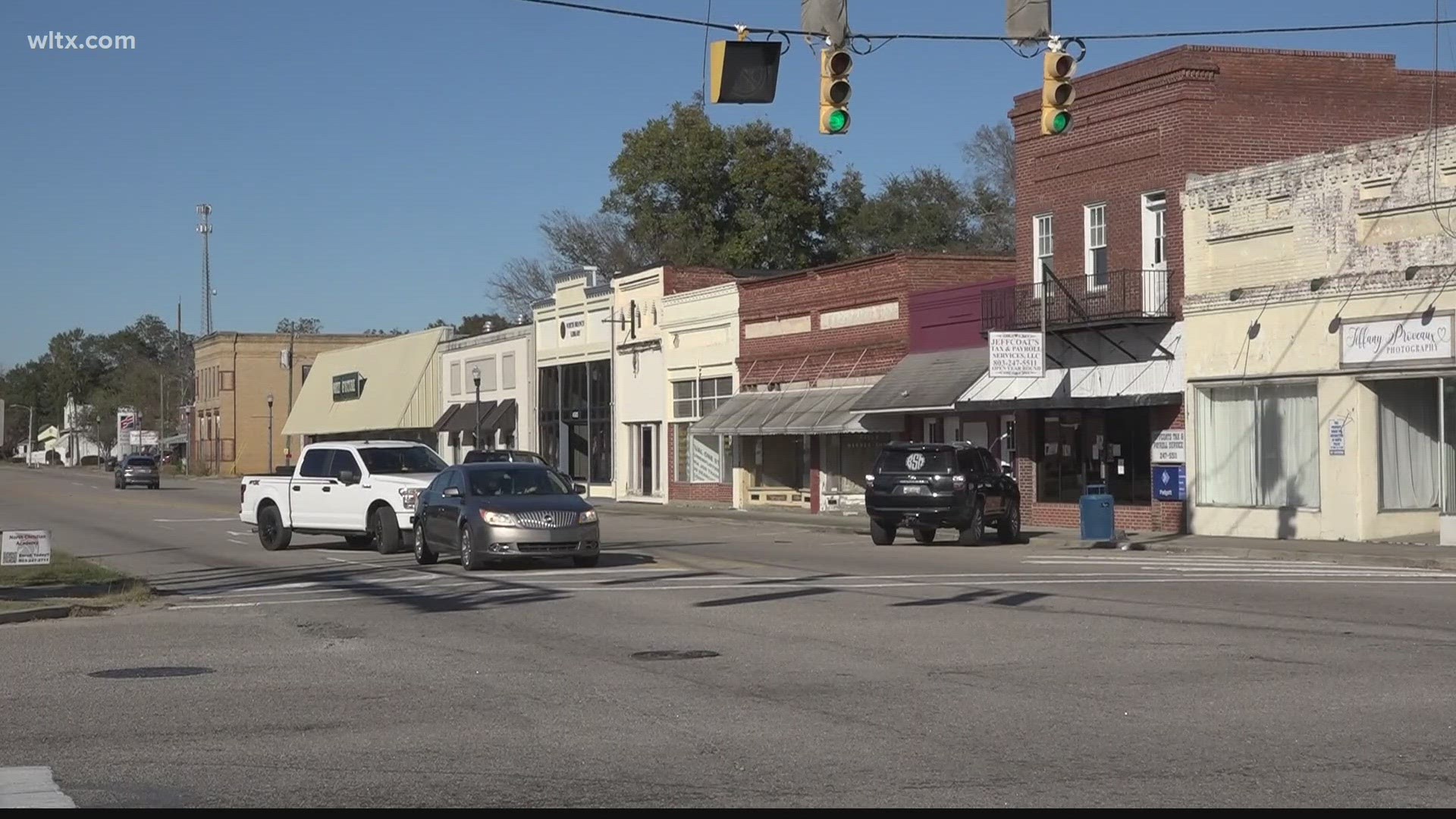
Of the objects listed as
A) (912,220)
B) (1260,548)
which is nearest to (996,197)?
(912,220)

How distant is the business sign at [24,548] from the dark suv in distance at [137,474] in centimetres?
5876

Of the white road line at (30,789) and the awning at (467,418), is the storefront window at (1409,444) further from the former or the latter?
the awning at (467,418)

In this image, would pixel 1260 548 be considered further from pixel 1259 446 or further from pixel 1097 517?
pixel 1259 446

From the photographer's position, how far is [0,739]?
992 cm

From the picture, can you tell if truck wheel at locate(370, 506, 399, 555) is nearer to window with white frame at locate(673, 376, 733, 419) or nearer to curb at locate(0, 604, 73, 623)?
curb at locate(0, 604, 73, 623)

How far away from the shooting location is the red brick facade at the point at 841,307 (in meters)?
42.4

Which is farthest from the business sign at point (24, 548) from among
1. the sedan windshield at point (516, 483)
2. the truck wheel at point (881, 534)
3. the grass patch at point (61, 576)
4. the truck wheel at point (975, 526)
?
the truck wheel at point (975, 526)

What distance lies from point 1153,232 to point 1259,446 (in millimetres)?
5077

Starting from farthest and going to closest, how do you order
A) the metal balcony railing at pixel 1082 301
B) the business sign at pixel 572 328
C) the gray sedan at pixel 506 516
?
the business sign at pixel 572 328 → the metal balcony railing at pixel 1082 301 → the gray sedan at pixel 506 516

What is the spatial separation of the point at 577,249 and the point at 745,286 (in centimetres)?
3811

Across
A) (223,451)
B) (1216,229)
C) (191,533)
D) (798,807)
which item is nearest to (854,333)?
(1216,229)

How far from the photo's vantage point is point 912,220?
249ft

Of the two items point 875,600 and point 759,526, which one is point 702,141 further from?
point 875,600

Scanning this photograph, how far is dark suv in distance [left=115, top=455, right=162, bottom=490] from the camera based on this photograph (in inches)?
3049
